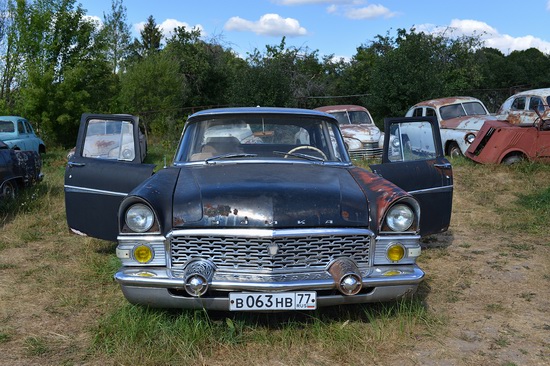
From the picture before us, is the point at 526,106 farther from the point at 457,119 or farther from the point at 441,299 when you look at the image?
the point at 441,299

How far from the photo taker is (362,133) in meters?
13.2

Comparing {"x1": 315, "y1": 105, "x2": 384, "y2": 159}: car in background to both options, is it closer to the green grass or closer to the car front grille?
the car front grille

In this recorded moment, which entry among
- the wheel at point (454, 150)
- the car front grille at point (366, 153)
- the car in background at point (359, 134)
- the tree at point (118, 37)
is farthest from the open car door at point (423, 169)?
the tree at point (118, 37)

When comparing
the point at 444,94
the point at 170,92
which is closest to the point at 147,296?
the point at 444,94

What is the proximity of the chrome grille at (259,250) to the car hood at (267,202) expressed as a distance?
0.09m

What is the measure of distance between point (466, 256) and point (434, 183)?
1223 mm

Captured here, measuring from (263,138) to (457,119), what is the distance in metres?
9.68

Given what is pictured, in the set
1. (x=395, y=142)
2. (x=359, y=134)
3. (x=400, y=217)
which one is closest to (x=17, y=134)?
(x=359, y=134)

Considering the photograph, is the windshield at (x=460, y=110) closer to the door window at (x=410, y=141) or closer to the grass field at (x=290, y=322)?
the grass field at (x=290, y=322)

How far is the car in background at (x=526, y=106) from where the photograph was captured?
1261 centimetres

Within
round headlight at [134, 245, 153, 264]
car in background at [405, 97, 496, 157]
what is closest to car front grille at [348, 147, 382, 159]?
car in background at [405, 97, 496, 157]

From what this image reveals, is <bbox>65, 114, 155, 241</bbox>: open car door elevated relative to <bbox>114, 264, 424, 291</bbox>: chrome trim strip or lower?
elevated

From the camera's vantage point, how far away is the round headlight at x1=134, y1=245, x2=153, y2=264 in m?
3.46

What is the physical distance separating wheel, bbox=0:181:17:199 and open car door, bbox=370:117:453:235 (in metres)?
5.87
